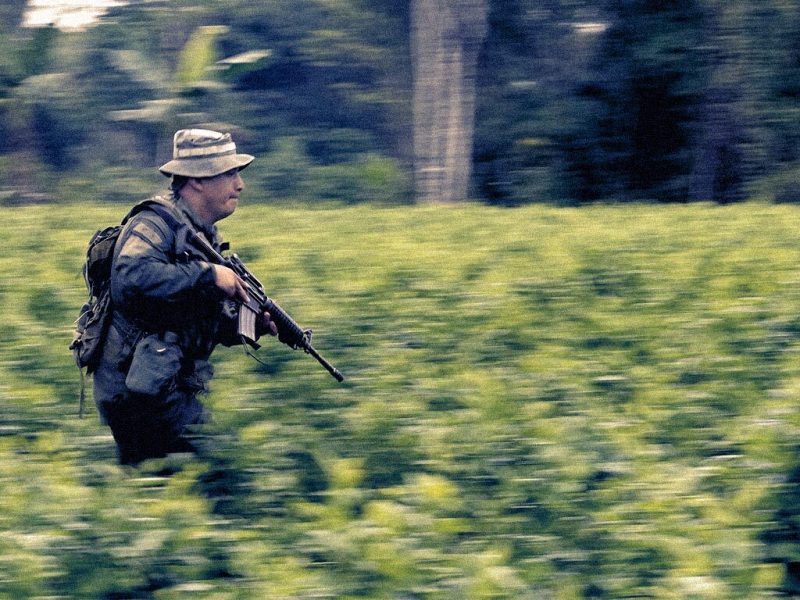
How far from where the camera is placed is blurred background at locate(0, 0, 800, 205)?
64.2 feet

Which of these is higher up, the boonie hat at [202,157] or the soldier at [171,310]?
the boonie hat at [202,157]

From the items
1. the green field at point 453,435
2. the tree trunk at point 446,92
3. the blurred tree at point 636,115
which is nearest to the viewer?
the green field at point 453,435

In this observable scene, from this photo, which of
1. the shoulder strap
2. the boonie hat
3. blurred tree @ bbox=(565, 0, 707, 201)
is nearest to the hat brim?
the boonie hat

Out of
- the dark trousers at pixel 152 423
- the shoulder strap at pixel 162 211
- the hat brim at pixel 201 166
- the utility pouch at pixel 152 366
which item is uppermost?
the hat brim at pixel 201 166

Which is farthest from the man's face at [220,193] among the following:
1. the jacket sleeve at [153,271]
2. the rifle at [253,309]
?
the jacket sleeve at [153,271]

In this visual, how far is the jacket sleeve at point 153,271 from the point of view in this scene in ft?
16.9

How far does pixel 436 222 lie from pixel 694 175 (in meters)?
10.8

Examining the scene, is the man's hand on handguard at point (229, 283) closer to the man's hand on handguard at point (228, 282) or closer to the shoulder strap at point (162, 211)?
the man's hand on handguard at point (228, 282)

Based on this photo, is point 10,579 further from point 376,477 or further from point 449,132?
point 449,132

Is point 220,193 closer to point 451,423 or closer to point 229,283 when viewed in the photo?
point 229,283

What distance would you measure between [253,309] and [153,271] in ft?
1.59

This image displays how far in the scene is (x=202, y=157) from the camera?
18.0 ft

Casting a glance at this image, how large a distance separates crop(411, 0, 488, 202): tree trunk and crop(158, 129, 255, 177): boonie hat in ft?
44.8

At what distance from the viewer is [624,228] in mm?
9789
